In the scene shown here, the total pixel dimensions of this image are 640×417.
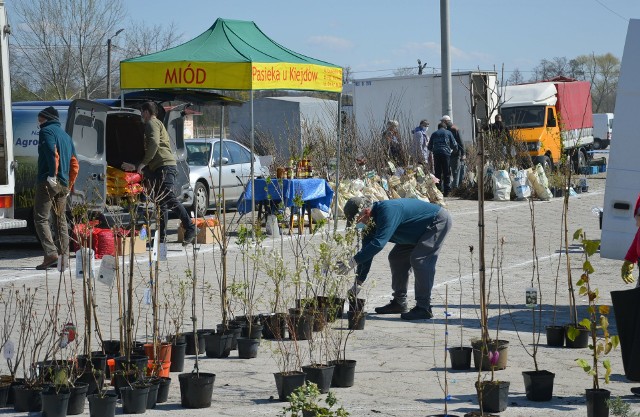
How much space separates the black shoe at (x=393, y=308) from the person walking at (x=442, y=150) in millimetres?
13970

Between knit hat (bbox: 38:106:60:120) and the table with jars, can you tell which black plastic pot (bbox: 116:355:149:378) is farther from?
the table with jars

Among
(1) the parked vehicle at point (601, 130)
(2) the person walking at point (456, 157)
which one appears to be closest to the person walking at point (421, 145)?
(2) the person walking at point (456, 157)

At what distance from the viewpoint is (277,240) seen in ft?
55.7

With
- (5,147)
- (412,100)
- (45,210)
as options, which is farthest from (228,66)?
(412,100)

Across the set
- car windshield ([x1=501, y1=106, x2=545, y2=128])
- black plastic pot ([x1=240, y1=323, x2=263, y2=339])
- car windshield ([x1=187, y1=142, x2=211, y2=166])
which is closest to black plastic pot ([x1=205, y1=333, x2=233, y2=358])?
black plastic pot ([x1=240, y1=323, x2=263, y2=339])

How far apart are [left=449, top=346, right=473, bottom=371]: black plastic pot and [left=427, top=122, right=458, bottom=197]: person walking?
16.3m

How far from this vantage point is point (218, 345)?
8359 mm

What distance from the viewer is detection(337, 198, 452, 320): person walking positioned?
30.9 feet

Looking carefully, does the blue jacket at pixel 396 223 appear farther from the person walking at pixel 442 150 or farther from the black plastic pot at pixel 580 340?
the person walking at pixel 442 150

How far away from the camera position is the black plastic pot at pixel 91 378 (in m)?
6.86

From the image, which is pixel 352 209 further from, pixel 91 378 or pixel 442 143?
pixel 442 143

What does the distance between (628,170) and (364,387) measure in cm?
386

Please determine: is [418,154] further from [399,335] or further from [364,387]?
[364,387]

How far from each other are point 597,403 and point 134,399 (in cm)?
278
